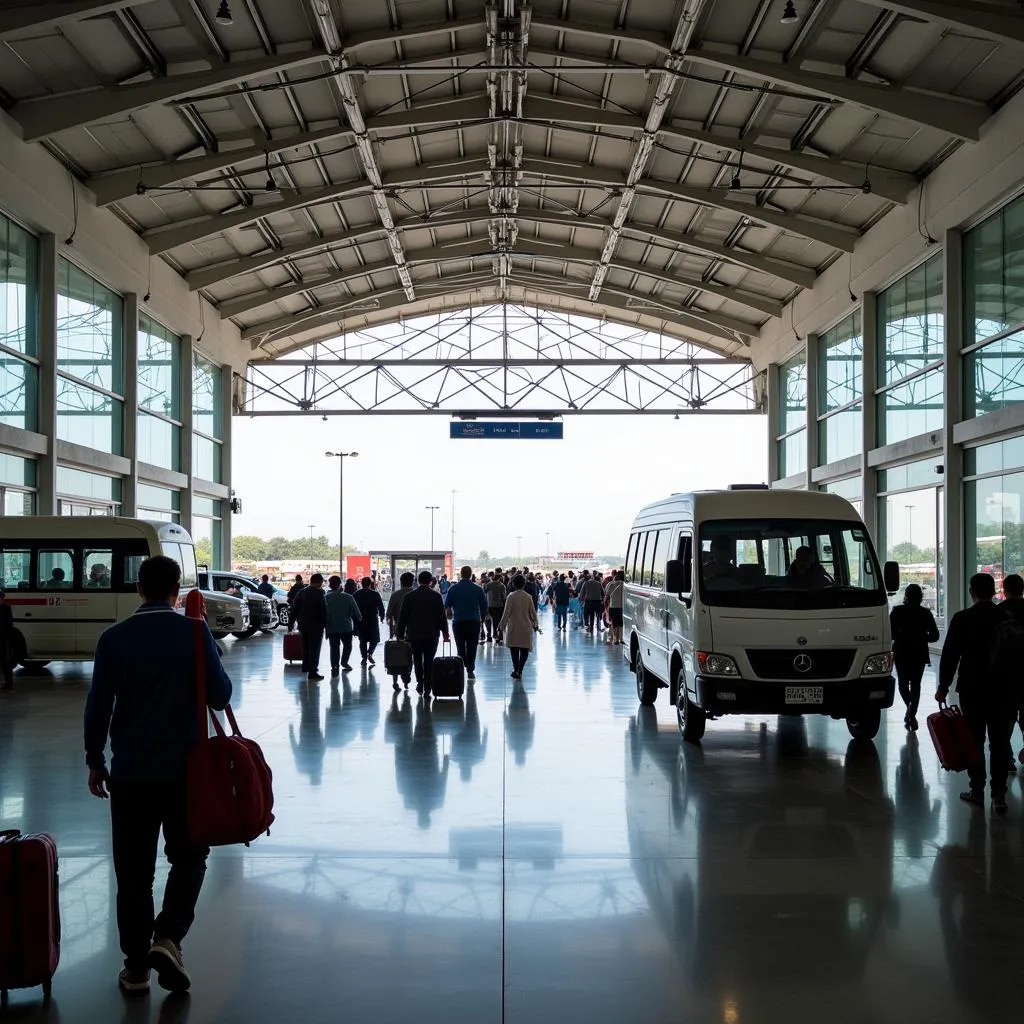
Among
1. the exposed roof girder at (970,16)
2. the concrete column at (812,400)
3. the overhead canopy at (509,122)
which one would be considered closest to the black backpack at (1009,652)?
the exposed roof girder at (970,16)

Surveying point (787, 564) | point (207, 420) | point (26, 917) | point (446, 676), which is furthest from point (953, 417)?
point (207, 420)

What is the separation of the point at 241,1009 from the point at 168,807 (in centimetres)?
87

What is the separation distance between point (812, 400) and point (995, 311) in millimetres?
11148

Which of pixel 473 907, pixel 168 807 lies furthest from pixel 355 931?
pixel 168 807

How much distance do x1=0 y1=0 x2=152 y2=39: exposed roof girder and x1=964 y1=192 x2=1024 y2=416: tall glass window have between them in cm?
1408

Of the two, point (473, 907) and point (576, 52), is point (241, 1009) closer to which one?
point (473, 907)

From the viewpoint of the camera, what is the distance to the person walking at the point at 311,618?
16.4 metres

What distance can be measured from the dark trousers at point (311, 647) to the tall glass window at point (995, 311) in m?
11.8

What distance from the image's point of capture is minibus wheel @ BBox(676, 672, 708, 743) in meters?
10.4

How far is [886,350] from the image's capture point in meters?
24.4

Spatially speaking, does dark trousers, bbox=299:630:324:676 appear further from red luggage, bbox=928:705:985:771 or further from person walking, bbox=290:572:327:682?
red luggage, bbox=928:705:985:771

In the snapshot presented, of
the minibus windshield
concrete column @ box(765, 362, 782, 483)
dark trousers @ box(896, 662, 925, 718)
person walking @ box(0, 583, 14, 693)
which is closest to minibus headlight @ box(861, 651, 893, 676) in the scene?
the minibus windshield

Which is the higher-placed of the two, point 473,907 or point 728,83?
point 728,83

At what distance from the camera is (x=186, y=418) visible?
3081 cm
